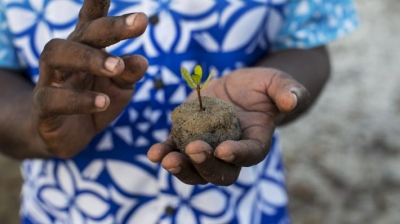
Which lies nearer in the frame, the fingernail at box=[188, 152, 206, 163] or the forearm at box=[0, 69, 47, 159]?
the fingernail at box=[188, 152, 206, 163]

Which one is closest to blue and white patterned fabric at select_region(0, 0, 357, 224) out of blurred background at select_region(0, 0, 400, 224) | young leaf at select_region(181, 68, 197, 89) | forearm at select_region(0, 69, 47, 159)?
forearm at select_region(0, 69, 47, 159)

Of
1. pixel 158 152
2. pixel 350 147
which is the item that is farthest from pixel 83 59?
pixel 350 147

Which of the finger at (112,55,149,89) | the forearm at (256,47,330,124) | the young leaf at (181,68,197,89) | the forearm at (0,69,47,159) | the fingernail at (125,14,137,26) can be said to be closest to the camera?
the fingernail at (125,14,137,26)

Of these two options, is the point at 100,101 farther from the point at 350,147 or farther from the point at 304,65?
the point at 350,147

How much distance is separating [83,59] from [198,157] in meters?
0.29

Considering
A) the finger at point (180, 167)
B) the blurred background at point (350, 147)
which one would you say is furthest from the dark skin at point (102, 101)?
the blurred background at point (350, 147)

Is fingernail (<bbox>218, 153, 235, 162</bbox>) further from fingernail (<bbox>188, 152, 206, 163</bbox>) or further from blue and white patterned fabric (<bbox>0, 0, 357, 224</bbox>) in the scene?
blue and white patterned fabric (<bbox>0, 0, 357, 224</bbox>)

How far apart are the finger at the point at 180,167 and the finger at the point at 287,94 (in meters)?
0.24

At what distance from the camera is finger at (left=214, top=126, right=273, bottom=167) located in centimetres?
114

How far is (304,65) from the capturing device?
183 centimetres

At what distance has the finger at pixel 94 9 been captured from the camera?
3.86 ft

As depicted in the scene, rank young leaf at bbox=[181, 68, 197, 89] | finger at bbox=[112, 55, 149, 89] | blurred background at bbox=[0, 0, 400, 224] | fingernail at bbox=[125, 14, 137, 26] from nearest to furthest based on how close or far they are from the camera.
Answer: fingernail at bbox=[125, 14, 137, 26] → finger at bbox=[112, 55, 149, 89] → young leaf at bbox=[181, 68, 197, 89] → blurred background at bbox=[0, 0, 400, 224]

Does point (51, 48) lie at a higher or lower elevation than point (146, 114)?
higher

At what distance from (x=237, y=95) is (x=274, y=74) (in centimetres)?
13
